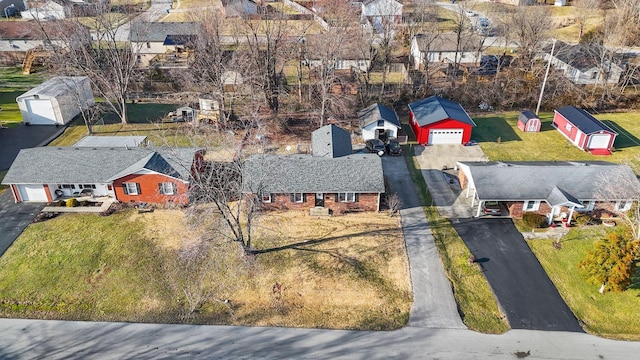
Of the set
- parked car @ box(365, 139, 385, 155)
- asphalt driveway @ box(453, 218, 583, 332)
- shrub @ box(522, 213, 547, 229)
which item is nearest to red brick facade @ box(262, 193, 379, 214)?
asphalt driveway @ box(453, 218, 583, 332)

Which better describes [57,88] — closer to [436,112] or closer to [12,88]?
[12,88]

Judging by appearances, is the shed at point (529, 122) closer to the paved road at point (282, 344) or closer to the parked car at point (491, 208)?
the parked car at point (491, 208)

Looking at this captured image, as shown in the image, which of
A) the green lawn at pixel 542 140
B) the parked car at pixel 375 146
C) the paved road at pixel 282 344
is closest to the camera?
the paved road at pixel 282 344

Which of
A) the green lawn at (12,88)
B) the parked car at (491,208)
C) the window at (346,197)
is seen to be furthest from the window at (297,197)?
the green lawn at (12,88)

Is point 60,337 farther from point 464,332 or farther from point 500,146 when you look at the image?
point 500,146

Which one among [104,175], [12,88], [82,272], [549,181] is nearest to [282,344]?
[82,272]

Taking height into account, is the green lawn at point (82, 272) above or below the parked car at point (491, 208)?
below

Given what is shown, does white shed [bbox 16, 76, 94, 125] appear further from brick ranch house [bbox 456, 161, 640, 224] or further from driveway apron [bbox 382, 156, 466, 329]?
brick ranch house [bbox 456, 161, 640, 224]

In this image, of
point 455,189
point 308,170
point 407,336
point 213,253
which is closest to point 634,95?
point 455,189
